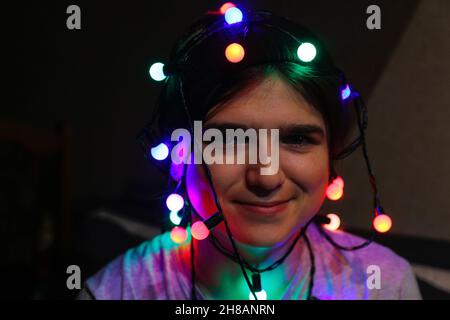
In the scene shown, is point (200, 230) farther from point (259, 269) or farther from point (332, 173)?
point (332, 173)

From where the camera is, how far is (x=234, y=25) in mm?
854

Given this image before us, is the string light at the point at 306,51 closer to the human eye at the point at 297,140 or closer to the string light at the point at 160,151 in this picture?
the human eye at the point at 297,140

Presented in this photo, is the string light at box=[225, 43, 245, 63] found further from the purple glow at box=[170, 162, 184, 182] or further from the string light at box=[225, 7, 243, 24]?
the purple glow at box=[170, 162, 184, 182]

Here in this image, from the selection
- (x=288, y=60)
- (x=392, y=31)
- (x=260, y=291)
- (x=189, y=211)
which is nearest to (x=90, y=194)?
(x=189, y=211)

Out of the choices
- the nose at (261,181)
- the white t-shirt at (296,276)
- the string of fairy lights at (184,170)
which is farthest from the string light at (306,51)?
the white t-shirt at (296,276)

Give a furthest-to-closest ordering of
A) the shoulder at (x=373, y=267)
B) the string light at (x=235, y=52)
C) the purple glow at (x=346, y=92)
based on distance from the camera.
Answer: the shoulder at (x=373, y=267)
the purple glow at (x=346, y=92)
the string light at (x=235, y=52)

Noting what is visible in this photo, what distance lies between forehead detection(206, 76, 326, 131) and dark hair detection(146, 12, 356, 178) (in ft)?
0.04

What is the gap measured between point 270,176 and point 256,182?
0.03 meters

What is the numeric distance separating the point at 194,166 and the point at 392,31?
0.62 meters

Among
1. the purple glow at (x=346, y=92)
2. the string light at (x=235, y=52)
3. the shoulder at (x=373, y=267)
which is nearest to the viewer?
the string light at (x=235, y=52)

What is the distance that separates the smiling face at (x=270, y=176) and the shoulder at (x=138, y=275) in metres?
0.17

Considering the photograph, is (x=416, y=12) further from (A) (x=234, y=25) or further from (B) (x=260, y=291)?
(B) (x=260, y=291)

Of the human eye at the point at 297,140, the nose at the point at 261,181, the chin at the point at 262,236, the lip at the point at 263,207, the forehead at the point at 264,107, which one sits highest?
the forehead at the point at 264,107

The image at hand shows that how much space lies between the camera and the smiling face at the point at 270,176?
0.84 metres
